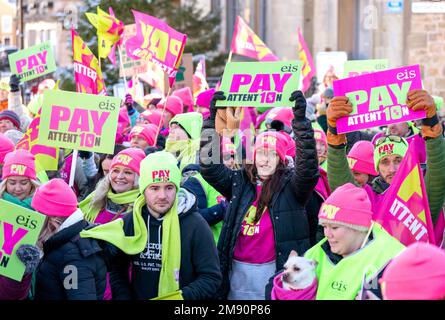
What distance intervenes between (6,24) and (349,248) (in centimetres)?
5389

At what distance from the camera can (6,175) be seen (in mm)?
7578

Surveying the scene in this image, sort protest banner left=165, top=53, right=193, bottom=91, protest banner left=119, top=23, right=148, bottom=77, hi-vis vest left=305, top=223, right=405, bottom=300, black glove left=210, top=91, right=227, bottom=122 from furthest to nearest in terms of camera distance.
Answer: protest banner left=165, top=53, right=193, bottom=91 < protest banner left=119, top=23, right=148, bottom=77 < black glove left=210, top=91, right=227, bottom=122 < hi-vis vest left=305, top=223, right=405, bottom=300

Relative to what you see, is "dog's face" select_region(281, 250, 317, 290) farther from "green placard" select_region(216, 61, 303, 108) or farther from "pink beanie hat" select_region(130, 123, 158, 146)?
"pink beanie hat" select_region(130, 123, 158, 146)

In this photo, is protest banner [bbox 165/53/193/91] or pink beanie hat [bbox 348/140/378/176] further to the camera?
protest banner [bbox 165/53/193/91]

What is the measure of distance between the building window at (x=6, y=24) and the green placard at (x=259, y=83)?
51.2 meters

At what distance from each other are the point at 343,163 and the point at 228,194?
0.76 m

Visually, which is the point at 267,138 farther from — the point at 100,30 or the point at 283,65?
the point at 100,30

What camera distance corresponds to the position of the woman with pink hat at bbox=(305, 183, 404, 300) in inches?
207

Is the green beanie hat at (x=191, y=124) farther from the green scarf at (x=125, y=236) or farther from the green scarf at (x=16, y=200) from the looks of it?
the green scarf at (x=125, y=236)

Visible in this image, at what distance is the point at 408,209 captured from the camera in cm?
645

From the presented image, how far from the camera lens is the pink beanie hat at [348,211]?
555 centimetres

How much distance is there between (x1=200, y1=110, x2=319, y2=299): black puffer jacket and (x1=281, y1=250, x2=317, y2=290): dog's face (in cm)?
113

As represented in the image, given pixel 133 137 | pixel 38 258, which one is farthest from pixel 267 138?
pixel 133 137

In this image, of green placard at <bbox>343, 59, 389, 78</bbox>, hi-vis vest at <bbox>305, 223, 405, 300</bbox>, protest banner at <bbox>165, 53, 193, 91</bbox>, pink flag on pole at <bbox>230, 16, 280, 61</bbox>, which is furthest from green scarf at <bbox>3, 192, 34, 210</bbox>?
protest banner at <bbox>165, 53, 193, 91</bbox>
